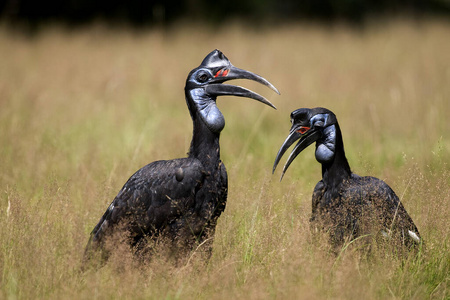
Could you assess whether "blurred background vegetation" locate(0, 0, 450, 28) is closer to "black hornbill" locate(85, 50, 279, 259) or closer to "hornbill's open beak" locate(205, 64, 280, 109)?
"hornbill's open beak" locate(205, 64, 280, 109)

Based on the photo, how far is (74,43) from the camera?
1270 cm

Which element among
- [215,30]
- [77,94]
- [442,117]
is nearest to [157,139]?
[77,94]

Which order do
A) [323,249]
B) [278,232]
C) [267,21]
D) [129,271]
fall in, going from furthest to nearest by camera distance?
1. [267,21]
2. [278,232]
3. [323,249]
4. [129,271]

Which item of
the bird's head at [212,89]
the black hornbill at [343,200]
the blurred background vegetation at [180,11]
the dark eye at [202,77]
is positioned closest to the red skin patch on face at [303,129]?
the black hornbill at [343,200]

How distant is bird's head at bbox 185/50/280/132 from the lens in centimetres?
427

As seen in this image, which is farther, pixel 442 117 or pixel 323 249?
pixel 442 117

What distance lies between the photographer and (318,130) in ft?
14.5

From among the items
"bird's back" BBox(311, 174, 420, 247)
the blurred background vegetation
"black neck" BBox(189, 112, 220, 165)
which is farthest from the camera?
the blurred background vegetation

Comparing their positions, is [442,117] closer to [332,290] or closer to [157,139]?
[157,139]

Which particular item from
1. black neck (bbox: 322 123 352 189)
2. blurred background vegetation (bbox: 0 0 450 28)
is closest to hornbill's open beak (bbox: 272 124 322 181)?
black neck (bbox: 322 123 352 189)

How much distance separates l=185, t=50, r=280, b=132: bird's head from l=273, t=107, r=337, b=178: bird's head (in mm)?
286

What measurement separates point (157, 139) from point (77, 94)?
9.26 ft

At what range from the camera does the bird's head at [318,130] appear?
4340 millimetres

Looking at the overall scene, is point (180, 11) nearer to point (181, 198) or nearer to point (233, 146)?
point (233, 146)
